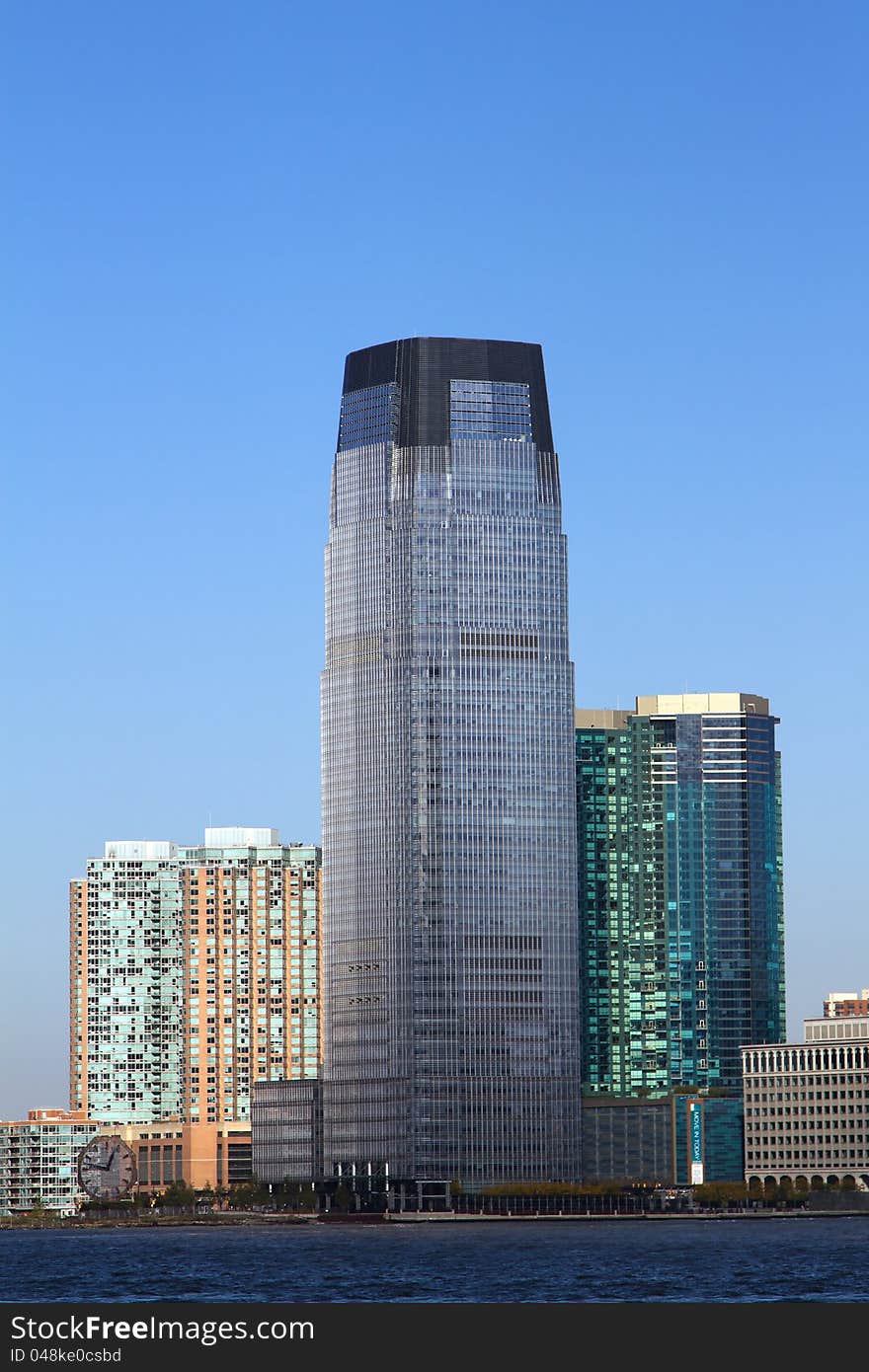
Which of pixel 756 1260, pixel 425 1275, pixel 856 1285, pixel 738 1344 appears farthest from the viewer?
pixel 756 1260

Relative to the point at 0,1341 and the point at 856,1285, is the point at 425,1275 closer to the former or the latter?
the point at 856,1285

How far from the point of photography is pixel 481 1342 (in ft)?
268

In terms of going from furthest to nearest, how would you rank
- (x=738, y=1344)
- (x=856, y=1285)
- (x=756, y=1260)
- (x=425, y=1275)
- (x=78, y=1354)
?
1. (x=756, y=1260)
2. (x=425, y=1275)
3. (x=856, y=1285)
4. (x=738, y=1344)
5. (x=78, y=1354)

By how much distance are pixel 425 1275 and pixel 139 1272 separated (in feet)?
79.9

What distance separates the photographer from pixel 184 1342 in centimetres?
7338

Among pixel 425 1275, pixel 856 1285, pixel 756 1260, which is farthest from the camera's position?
pixel 756 1260

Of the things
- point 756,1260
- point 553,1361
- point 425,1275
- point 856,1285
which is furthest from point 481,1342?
point 756,1260

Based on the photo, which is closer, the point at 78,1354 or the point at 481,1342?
Answer: the point at 78,1354

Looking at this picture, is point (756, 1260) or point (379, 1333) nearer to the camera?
point (379, 1333)

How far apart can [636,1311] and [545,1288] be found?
275 feet

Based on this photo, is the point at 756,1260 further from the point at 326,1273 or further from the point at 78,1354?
the point at 78,1354

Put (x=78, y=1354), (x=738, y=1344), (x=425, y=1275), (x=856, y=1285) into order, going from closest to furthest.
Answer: (x=78, y=1354)
(x=738, y=1344)
(x=856, y=1285)
(x=425, y=1275)

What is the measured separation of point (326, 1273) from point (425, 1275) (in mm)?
8600

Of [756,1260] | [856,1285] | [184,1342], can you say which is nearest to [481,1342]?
[184,1342]
